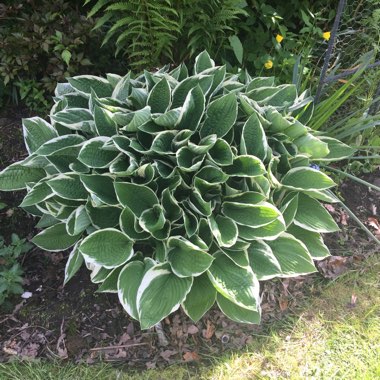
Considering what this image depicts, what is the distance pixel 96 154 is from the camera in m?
1.78

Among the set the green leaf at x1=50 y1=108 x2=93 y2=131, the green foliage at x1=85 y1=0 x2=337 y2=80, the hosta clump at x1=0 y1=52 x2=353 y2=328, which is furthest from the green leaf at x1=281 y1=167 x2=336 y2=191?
the green foliage at x1=85 y1=0 x2=337 y2=80

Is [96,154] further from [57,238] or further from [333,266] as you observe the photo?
[333,266]

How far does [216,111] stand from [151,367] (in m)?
1.12

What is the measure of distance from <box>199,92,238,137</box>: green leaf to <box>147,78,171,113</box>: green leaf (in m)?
0.18

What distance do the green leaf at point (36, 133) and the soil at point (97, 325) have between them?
57 cm

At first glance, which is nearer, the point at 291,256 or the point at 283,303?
the point at 291,256

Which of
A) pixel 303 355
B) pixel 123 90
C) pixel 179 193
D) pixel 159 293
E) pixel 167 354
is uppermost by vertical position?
pixel 123 90

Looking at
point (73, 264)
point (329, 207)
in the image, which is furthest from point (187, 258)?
point (329, 207)

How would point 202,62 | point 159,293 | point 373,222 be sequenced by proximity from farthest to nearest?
point 373,222
point 202,62
point 159,293

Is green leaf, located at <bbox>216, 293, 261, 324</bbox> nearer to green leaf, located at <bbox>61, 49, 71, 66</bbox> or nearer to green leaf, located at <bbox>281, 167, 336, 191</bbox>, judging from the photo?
green leaf, located at <bbox>281, 167, 336, 191</bbox>

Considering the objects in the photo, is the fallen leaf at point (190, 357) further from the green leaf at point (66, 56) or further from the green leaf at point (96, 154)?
the green leaf at point (66, 56)

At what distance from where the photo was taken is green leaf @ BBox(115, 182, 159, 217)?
1.66 metres

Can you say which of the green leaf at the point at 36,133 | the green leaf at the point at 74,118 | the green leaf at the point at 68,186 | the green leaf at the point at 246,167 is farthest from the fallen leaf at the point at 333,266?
the green leaf at the point at 36,133

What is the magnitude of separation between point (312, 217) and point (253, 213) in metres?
0.38
